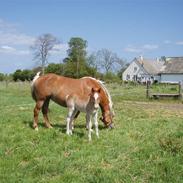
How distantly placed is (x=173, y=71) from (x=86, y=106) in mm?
71266

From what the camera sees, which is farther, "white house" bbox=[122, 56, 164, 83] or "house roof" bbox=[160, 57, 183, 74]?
"white house" bbox=[122, 56, 164, 83]

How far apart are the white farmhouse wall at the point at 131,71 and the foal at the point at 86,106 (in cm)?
8555

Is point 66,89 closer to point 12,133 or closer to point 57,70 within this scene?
point 12,133

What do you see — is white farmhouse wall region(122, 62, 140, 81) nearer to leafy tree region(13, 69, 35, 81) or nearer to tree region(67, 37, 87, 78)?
tree region(67, 37, 87, 78)

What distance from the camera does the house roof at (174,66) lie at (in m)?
78.2

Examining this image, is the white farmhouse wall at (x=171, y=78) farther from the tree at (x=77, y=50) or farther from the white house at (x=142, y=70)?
the tree at (x=77, y=50)

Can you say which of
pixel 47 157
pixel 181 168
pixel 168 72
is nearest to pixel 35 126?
pixel 47 157

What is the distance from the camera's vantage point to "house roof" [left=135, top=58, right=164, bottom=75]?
91.2m

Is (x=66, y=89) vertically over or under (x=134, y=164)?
over

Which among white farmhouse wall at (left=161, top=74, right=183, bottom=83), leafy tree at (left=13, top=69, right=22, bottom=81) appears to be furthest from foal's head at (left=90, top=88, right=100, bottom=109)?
leafy tree at (left=13, top=69, right=22, bottom=81)

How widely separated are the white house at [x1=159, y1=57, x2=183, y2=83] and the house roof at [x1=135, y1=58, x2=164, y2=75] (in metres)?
9.47

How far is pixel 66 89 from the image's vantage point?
35.0 ft

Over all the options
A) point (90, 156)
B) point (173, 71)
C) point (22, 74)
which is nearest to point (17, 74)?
point (22, 74)

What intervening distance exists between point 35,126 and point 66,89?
4.58 feet
